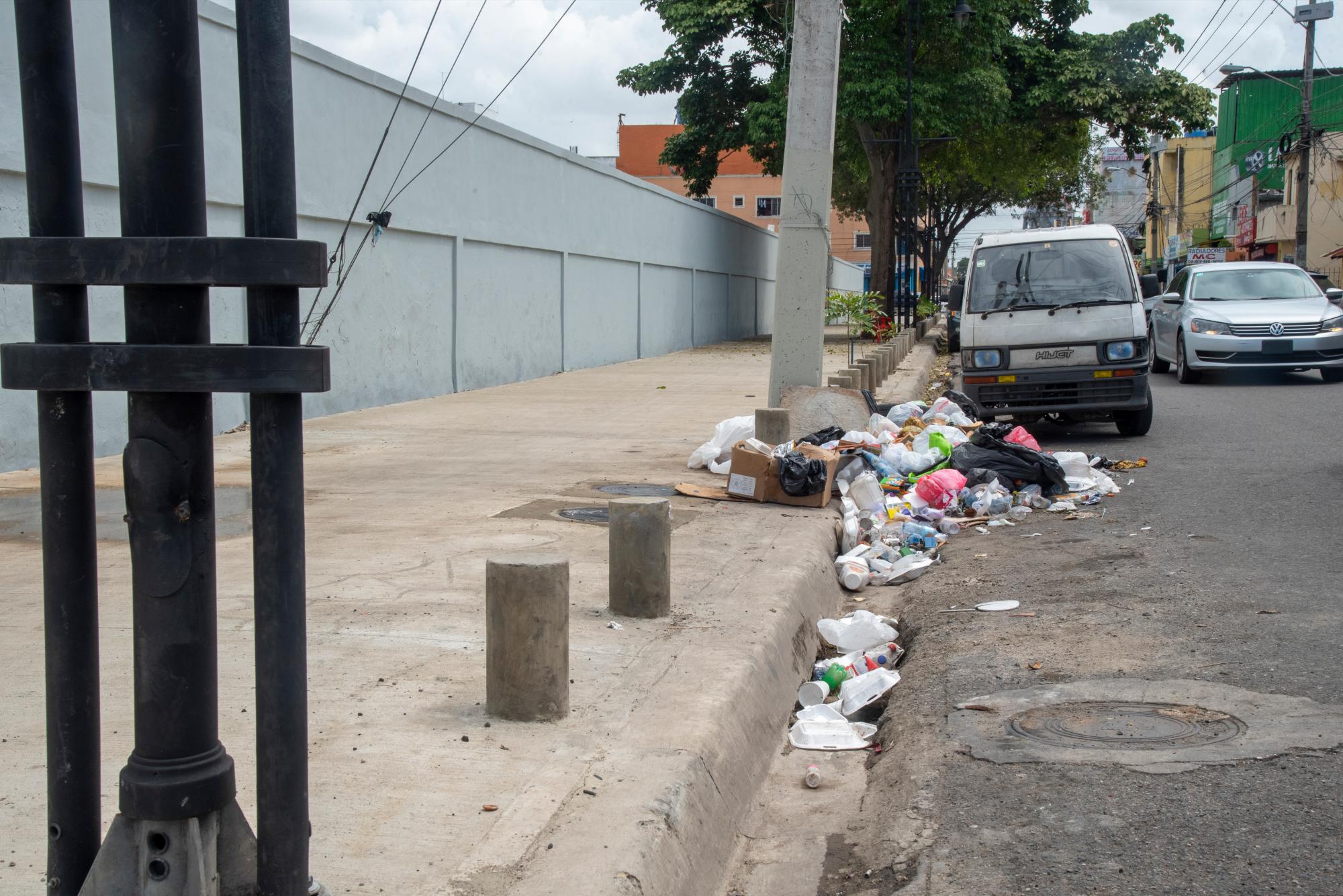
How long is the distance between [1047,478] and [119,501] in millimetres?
6432

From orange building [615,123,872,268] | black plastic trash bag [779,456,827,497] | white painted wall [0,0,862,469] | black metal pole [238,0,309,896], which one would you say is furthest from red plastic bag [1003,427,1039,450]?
orange building [615,123,872,268]

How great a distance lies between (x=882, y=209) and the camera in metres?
33.4

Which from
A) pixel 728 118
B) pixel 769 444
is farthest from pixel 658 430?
pixel 728 118

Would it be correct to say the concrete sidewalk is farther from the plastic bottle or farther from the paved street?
the paved street

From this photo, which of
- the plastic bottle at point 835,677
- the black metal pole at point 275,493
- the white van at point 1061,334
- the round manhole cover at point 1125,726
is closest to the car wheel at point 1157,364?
the white van at point 1061,334

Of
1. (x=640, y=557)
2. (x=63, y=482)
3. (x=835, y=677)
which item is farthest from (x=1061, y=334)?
(x=63, y=482)

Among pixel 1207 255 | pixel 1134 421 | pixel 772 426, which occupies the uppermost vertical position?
pixel 1207 255

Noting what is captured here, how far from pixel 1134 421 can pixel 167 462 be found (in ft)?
38.0

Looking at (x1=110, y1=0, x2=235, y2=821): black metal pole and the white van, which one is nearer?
(x1=110, y1=0, x2=235, y2=821): black metal pole

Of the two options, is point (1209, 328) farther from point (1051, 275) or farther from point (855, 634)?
point (855, 634)

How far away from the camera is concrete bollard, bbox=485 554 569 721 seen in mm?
3906

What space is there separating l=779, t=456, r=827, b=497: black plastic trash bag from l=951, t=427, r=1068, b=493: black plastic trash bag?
1829 mm

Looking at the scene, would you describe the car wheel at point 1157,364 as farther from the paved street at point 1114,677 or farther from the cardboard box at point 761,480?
the cardboard box at point 761,480

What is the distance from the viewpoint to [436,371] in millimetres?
16703
